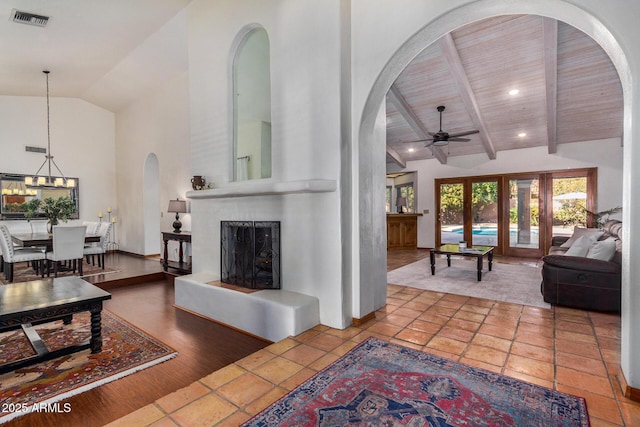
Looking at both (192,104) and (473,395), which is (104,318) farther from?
(473,395)

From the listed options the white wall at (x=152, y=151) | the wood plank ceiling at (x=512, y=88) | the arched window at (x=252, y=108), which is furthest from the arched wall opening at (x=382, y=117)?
the white wall at (x=152, y=151)

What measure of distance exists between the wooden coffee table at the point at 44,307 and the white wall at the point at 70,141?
5973 mm

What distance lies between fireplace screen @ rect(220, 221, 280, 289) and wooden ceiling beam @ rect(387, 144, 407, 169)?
567cm

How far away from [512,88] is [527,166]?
271 cm

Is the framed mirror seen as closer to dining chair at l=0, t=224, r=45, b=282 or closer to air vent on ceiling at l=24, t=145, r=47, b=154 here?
air vent on ceiling at l=24, t=145, r=47, b=154

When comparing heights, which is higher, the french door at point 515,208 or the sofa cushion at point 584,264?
the french door at point 515,208

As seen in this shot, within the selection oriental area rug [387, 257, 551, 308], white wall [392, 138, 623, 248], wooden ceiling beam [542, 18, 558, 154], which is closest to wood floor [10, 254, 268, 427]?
oriental area rug [387, 257, 551, 308]

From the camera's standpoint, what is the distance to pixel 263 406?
171 centimetres

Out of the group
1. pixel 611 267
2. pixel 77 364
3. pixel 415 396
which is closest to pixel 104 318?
pixel 77 364

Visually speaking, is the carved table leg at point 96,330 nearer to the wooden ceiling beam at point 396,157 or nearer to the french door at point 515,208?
the wooden ceiling beam at point 396,157

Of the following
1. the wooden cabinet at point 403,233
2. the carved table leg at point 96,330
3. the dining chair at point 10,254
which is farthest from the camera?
the wooden cabinet at point 403,233

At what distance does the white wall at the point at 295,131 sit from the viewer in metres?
2.81

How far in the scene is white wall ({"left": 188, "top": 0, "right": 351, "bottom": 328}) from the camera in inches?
→ 111

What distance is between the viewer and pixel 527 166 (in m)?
7.24
